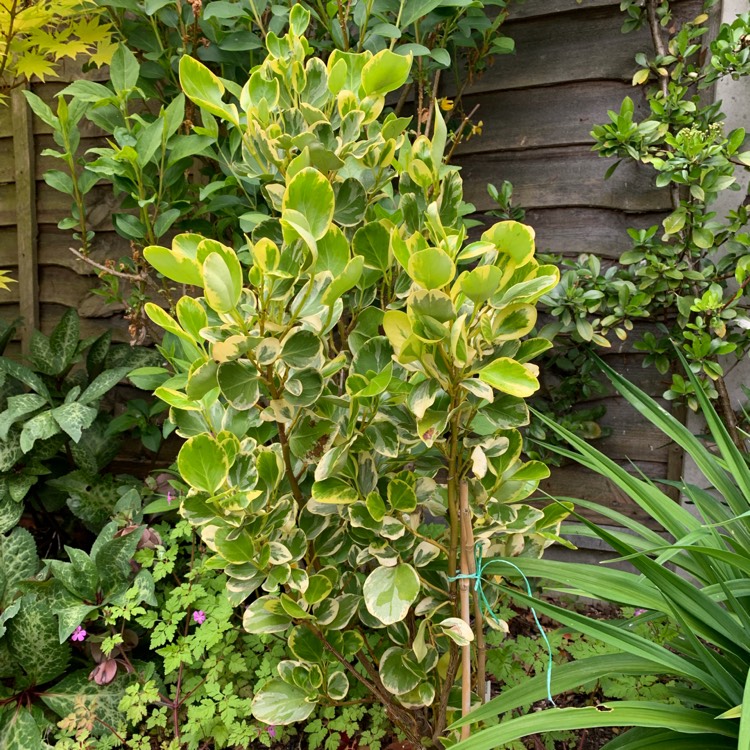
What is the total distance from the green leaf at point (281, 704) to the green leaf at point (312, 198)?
751 millimetres

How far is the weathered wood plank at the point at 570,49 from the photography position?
1.79 meters

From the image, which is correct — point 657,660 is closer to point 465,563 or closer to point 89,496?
point 465,563

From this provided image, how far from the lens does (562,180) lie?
6.26 feet

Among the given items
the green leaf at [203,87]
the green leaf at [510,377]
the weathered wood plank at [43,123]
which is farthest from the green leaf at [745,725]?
the weathered wood plank at [43,123]

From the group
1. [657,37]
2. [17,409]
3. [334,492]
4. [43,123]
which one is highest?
[657,37]

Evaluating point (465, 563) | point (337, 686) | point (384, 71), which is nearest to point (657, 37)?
point (384, 71)

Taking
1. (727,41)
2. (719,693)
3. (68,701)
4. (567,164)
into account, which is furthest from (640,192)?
(68,701)

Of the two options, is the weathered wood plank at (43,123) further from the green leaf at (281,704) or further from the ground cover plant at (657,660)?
the ground cover plant at (657,660)

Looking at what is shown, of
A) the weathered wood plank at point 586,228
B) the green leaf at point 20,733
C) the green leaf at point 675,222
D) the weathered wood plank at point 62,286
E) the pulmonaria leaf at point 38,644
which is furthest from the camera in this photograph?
the weathered wood plank at point 62,286

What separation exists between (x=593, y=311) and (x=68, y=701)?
5.58 feet

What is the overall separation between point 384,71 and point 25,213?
2.15 m

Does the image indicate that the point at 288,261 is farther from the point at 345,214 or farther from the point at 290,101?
the point at 290,101

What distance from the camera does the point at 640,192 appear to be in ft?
5.98

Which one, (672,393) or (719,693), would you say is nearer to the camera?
(719,693)
